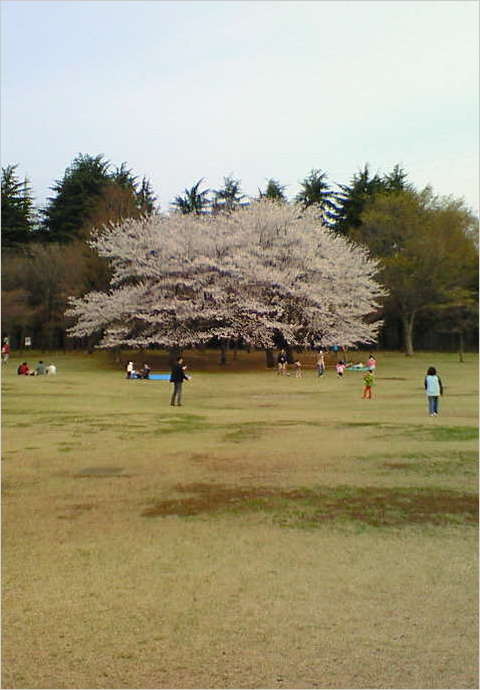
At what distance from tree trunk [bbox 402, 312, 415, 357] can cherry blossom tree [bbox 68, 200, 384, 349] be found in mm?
3388

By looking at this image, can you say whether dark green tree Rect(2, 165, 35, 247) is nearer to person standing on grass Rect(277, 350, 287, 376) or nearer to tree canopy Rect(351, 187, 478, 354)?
person standing on grass Rect(277, 350, 287, 376)

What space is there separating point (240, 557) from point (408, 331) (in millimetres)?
40964

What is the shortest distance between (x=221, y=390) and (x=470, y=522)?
19220 mm

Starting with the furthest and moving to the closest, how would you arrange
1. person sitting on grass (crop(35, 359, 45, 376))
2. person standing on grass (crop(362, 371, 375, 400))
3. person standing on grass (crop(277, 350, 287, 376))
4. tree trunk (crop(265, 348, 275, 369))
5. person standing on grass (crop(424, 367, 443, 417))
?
tree trunk (crop(265, 348, 275, 369))
person sitting on grass (crop(35, 359, 45, 376))
person standing on grass (crop(277, 350, 287, 376))
person standing on grass (crop(362, 371, 375, 400))
person standing on grass (crop(424, 367, 443, 417))

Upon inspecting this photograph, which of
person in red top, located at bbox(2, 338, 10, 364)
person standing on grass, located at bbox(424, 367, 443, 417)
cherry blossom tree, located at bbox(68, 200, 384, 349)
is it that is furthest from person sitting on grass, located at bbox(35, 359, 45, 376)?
person standing on grass, located at bbox(424, 367, 443, 417)

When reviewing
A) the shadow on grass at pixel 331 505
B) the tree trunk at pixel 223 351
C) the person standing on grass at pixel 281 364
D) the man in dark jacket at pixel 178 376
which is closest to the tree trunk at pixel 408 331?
the person standing on grass at pixel 281 364

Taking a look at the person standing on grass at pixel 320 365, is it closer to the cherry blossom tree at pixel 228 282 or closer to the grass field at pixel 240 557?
the cherry blossom tree at pixel 228 282

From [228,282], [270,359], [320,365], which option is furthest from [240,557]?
[228,282]

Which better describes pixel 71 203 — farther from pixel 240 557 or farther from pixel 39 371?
pixel 240 557

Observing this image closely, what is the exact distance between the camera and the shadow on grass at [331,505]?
30.3ft

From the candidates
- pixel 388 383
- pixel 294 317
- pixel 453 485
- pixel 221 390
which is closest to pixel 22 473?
pixel 453 485

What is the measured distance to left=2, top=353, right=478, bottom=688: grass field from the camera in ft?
17.7

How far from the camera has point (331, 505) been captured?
990 centimetres

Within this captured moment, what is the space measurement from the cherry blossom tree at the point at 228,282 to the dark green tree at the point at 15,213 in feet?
13.4
